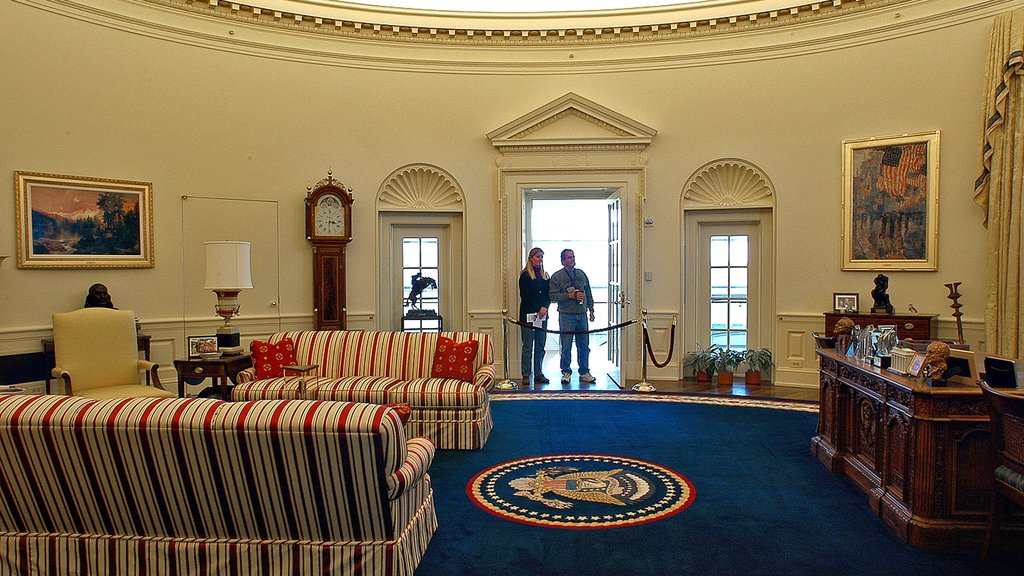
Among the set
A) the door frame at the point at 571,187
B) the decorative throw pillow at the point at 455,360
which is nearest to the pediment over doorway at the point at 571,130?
the door frame at the point at 571,187

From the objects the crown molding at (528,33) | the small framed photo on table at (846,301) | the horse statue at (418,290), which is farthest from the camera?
the horse statue at (418,290)

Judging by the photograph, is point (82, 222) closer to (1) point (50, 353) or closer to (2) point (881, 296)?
(1) point (50, 353)

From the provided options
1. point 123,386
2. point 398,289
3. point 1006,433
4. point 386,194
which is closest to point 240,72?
point 386,194

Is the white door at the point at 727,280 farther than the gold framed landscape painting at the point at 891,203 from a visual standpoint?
Yes

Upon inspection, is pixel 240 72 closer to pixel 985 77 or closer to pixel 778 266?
pixel 778 266

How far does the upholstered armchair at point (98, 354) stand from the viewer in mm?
5617

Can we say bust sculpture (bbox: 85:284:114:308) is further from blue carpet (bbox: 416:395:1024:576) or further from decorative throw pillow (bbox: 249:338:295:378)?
blue carpet (bbox: 416:395:1024:576)

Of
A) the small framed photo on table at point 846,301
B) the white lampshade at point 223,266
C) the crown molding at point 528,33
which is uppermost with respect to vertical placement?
the crown molding at point 528,33

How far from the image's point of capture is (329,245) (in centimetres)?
806

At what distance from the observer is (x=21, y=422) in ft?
9.09

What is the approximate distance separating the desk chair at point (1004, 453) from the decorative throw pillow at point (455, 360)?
11.8ft

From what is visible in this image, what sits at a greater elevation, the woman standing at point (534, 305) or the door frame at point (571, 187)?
the door frame at point (571, 187)

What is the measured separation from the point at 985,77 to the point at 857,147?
131cm

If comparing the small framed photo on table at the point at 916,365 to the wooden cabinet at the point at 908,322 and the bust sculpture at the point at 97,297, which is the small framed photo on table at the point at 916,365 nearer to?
the wooden cabinet at the point at 908,322
